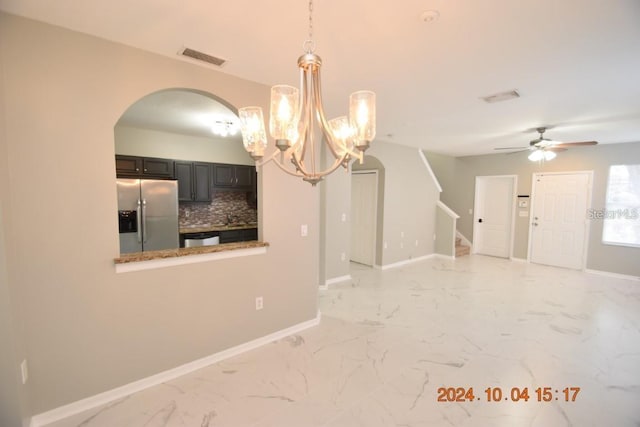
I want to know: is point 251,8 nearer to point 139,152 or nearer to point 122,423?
point 122,423

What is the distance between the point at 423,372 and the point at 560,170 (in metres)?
5.79

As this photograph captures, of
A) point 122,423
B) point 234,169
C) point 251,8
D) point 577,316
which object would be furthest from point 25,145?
point 577,316

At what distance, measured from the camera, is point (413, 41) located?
1.94 metres

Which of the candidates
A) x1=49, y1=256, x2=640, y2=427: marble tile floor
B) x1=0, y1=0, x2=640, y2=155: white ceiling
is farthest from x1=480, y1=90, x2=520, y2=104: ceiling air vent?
x1=49, y1=256, x2=640, y2=427: marble tile floor

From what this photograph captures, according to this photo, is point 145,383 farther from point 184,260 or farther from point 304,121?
point 304,121

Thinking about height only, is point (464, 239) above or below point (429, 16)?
below

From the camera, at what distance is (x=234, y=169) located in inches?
215

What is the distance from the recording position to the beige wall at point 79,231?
5.76 feet

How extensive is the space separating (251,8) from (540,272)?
21.8ft

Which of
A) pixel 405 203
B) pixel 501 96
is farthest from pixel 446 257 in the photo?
pixel 501 96

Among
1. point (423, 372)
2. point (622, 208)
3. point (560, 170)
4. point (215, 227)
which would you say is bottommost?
point (423, 372)

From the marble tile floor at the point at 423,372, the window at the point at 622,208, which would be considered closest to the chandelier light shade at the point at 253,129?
the marble tile floor at the point at 423,372

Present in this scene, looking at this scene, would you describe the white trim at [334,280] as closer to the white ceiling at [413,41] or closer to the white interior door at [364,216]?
the white interior door at [364,216]

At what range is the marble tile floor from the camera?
6.41 feet
